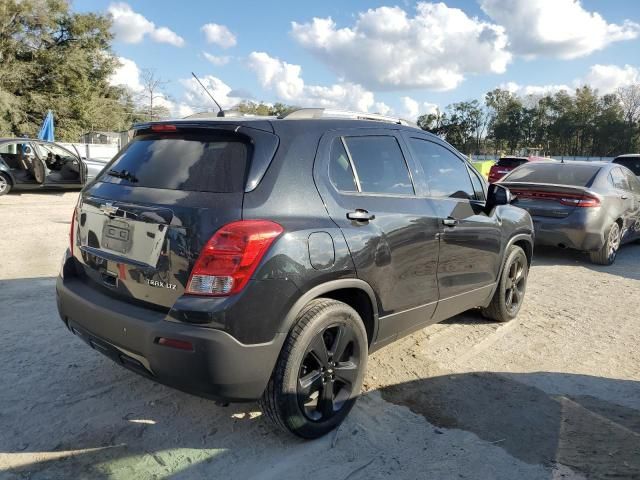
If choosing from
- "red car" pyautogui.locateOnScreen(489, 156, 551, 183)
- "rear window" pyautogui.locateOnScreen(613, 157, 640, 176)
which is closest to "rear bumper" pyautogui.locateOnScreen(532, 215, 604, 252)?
"rear window" pyautogui.locateOnScreen(613, 157, 640, 176)

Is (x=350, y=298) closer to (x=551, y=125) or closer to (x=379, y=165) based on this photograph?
(x=379, y=165)

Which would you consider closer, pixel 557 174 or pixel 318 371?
pixel 318 371

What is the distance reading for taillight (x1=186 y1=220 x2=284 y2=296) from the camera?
239 cm

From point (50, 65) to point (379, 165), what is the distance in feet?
132

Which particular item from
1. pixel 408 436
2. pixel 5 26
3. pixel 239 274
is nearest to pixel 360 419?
pixel 408 436

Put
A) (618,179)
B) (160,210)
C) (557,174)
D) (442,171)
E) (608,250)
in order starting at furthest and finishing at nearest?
1. (618,179)
2. (557,174)
3. (608,250)
4. (442,171)
5. (160,210)

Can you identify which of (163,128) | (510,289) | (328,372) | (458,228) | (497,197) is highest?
(163,128)

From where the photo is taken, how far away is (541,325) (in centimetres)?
488

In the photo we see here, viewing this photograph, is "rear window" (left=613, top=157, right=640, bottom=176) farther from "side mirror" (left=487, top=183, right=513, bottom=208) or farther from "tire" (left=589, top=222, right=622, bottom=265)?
"side mirror" (left=487, top=183, right=513, bottom=208)

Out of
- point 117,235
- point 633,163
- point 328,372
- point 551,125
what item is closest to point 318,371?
point 328,372

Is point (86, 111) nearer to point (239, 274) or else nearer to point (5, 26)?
point (5, 26)

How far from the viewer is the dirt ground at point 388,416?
263 cm

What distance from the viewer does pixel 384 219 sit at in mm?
3131

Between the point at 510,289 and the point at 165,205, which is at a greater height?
the point at 165,205
